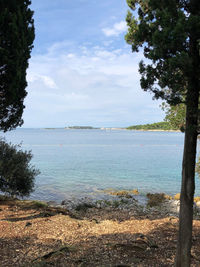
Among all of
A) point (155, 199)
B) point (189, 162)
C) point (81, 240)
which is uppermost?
point (189, 162)

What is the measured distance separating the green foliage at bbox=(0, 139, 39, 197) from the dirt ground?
1.39 m

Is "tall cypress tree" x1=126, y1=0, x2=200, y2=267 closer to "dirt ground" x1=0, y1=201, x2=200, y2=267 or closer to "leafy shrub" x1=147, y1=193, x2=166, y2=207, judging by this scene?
"dirt ground" x1=0, y1=201, x2=200, y2=267

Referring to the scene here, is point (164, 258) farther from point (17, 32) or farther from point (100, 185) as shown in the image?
point (100, 185)

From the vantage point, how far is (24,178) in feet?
44.2

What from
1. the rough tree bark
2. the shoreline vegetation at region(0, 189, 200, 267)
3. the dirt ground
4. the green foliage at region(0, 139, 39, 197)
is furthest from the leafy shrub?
the rough tree bark

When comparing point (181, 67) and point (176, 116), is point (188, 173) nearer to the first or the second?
point (181, 67)

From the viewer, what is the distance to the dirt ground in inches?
255

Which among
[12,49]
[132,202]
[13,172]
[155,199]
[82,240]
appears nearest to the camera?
[82,240]

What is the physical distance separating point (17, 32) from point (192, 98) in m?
7.52

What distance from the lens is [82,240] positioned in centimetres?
820

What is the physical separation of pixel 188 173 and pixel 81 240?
4.70 m

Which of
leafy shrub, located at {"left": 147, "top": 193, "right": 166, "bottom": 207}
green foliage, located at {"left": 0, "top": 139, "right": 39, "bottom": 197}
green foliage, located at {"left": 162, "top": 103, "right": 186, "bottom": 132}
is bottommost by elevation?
leafy shrub, located at {"left": 147, "top": 193, "right": 166, "bottom": 207}

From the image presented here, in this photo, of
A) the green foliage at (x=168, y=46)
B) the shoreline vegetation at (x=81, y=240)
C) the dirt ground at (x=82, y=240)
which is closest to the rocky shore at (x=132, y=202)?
the shoreline vegetation at (x=81, y=240)

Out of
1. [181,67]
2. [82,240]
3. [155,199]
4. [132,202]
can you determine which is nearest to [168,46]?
[181,67]
